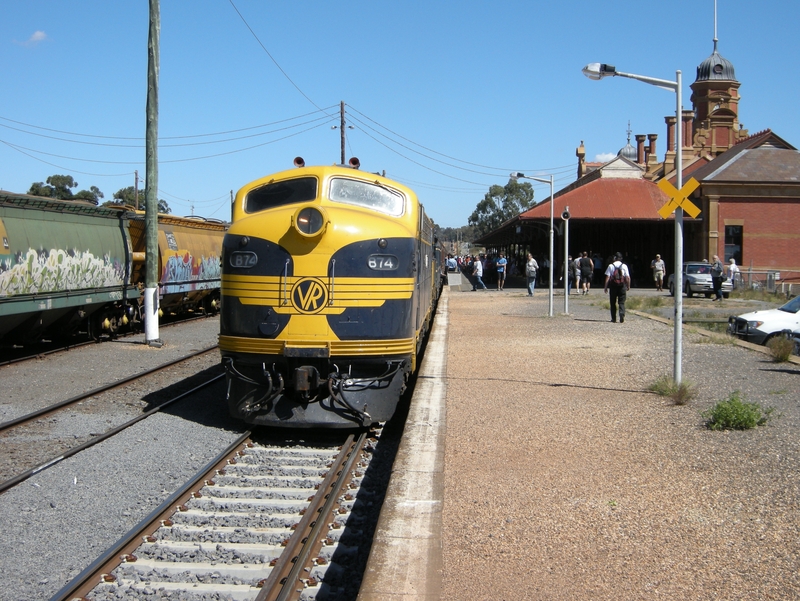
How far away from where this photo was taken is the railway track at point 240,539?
4.87 meters

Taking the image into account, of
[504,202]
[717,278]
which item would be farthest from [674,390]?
[504,202]

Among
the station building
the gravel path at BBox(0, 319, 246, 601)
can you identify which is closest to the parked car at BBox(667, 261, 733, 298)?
the station building

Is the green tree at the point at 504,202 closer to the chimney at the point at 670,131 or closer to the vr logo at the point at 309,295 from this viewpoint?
the chimney at the point at 670,131

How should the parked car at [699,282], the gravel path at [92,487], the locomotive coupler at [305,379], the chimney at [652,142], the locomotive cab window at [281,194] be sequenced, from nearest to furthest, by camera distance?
1. the gravel path at [92,487]
2. the locomotive coupler at [305,379]
3. the locomotive cab window at [281,194]
4. the parked car at [699,282]
5. the chimney at [652,142]

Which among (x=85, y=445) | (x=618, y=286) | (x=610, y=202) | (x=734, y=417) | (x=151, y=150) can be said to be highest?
(x=610, y=202)

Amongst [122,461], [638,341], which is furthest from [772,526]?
[638,341]

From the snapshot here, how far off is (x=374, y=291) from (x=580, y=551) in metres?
4.00

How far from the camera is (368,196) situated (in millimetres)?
8969

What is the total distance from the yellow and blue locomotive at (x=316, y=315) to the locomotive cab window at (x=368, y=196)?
0.20 m

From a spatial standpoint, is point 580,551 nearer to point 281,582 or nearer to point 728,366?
point 281,582

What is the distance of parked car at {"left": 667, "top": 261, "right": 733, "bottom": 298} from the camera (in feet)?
107

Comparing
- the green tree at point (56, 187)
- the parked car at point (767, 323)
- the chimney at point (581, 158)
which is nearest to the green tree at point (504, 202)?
the chimney at point (581, 158)

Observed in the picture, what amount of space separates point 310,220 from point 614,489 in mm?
4043

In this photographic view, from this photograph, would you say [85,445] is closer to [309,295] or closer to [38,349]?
[309,295]
